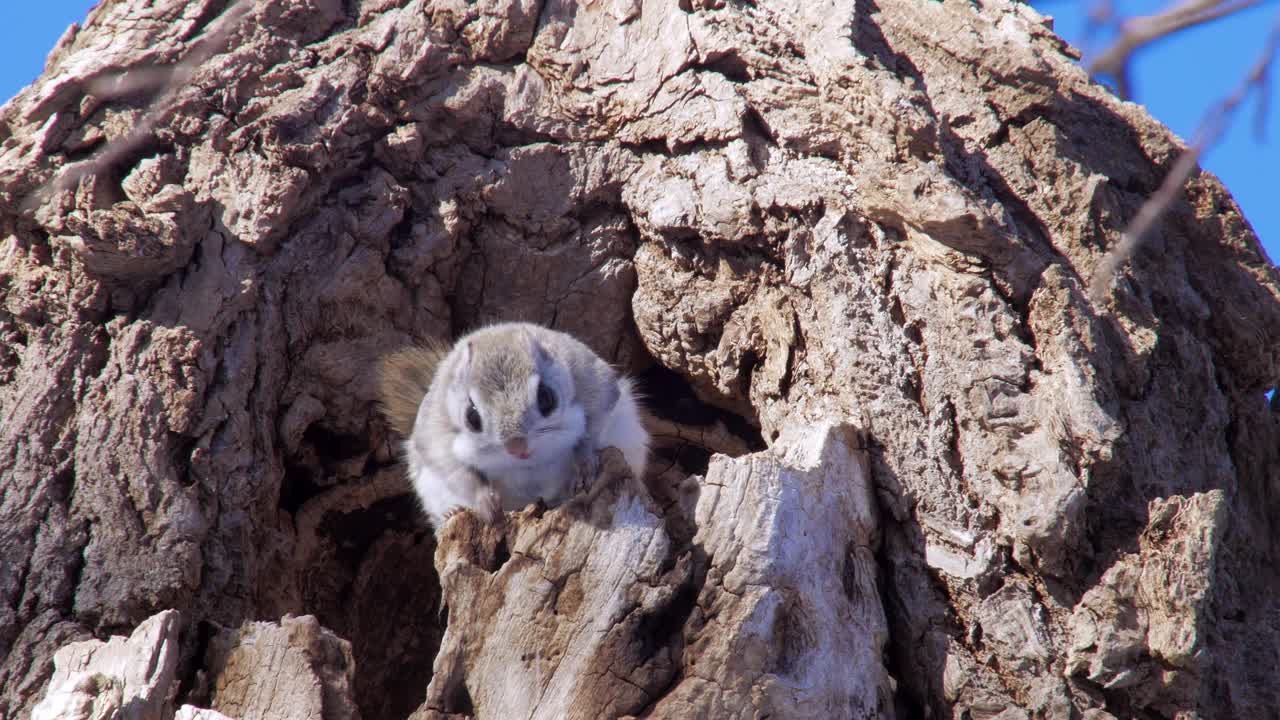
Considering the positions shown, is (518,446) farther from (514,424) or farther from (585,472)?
(585,472)

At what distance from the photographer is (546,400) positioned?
3.79 metres

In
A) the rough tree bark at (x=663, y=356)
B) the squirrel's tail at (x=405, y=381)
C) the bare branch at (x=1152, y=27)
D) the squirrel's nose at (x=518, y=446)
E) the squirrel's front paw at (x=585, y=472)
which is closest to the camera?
the bare branch at (x=1152, y=27)

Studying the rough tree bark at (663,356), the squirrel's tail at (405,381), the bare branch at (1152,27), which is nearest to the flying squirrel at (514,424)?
the squirrel's tail at (405,381)

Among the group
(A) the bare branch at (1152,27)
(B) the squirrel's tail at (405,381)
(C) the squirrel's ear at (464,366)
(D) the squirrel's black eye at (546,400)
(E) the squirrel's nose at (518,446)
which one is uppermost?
(A) the bare branch at (1152,27)

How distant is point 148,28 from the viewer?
182 inches

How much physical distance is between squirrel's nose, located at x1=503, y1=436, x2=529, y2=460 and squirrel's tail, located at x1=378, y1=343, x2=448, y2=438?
1015 millimetres

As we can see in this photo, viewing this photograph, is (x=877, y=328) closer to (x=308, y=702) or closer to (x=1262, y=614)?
(x=1262, y=614)

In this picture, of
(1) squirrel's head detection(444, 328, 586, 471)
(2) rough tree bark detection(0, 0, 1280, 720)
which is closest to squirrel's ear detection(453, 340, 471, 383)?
(1) squirrel's head detection(444, 328, 586, 471)

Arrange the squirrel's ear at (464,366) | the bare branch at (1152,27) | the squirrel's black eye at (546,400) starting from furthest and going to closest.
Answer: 1. the squirrel's ear at (464,366)
2. the squirrel's black eye at (546,400)
3. the bare branch at (1152,27)

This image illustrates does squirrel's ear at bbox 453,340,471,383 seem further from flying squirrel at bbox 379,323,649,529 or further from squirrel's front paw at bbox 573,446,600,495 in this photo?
squirrel's front paw at bbox 573,446,600,495

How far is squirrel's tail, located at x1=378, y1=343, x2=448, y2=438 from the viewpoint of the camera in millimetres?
4594

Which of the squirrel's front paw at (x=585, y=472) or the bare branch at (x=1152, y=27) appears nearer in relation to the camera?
the bare branch at (x=1152, y=27)

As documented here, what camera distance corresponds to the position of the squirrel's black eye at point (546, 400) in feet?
12.4

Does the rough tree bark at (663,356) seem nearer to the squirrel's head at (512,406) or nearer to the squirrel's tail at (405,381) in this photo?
the squirrel's tail at (405,381)
